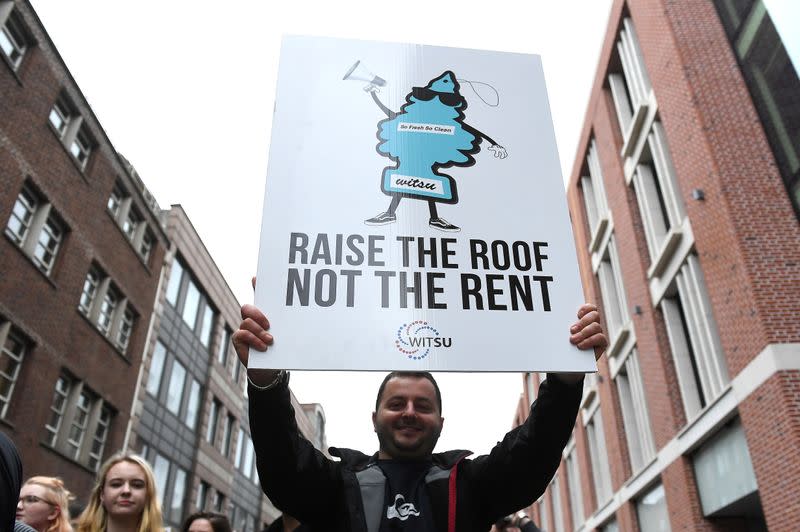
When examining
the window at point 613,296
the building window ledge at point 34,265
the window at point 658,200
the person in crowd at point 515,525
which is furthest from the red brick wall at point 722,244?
the building window ledge at point 34,265

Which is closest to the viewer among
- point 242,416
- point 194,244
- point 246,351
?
point 246,351

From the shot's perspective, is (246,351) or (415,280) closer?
(246,351)

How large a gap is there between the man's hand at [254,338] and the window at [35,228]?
1387cm

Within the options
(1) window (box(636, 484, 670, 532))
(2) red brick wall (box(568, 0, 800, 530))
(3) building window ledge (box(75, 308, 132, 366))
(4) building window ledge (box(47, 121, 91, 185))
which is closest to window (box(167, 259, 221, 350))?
(3) building window ledge (box(75, 308, 132, 366))

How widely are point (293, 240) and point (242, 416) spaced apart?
31460 mm

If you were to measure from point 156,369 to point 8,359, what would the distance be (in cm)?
818

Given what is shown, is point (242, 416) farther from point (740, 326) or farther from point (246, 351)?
point (246, 351)

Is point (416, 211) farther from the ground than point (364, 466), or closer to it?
farther from the ground

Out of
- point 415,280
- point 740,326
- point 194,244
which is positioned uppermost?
point 194,244

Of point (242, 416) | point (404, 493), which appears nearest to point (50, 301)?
point (404, 493)

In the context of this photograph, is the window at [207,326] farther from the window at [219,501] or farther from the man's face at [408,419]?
the man's face at [408,419]

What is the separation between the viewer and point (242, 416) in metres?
32.2

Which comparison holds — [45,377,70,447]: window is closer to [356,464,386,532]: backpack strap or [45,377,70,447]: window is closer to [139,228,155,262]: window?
[139,228,155,262]: window

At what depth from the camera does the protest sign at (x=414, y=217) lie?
2.33 metres
